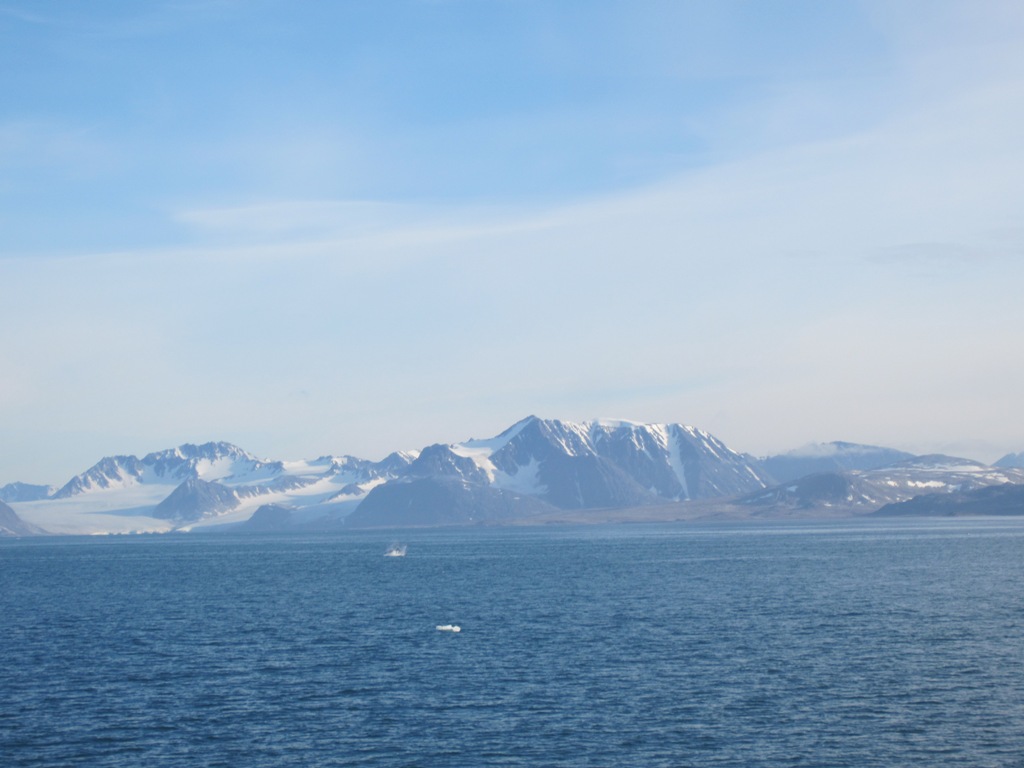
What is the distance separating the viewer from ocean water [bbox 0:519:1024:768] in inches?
1663

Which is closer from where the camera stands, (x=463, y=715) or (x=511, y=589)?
(x=463, y=715)

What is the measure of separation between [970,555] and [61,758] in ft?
423

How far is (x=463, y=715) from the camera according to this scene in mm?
47938

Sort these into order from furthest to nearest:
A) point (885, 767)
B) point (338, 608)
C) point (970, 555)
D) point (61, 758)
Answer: point (970, 555)
point (338, 608)
point (61, 758)
point (885, 767)

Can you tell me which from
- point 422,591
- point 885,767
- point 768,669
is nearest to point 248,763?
point 885,767

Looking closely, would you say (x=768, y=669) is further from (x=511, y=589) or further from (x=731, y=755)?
(x=511, y=589)

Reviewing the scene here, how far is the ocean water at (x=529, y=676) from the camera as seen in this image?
42250 millimetres

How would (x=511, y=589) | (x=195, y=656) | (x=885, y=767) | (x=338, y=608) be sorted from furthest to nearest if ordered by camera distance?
(x=511, y=589), (x=338, y=608), (x=195, y=656), (x=885, y=767)

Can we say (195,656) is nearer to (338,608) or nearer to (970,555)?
(338,608)

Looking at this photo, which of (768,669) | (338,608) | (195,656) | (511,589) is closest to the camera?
(768,669)

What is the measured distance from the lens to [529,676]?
56.1 meters

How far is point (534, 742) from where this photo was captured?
43094 mm

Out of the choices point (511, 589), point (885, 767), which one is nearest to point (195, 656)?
point (885, 767)

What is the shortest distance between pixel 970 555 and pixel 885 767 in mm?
117112
